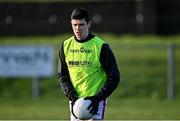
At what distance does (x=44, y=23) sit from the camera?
34.5 meters

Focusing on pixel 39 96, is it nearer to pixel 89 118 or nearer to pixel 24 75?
pixel 24 75

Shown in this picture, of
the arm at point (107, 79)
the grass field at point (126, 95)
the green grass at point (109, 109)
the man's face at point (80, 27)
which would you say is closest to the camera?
the man's face at point (80, 27)

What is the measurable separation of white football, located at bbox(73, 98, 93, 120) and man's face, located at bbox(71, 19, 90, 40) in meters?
0.72

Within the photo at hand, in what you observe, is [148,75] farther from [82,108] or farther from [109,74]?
[82,108]

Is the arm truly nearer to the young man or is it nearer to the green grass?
the young man

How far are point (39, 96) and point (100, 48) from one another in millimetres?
12373

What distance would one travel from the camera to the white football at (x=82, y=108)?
8148mm

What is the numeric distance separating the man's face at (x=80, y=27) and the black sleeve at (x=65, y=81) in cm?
38

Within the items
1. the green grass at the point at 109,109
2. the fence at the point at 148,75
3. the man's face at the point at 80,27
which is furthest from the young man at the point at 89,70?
the fence at the point at 148,75

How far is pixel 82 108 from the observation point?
26.7 feet

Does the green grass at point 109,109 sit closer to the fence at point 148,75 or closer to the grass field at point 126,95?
the grass field at point 126,95

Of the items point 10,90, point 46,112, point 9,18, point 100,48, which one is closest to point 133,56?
point 10,90

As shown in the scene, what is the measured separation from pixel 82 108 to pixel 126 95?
1213 centimetres

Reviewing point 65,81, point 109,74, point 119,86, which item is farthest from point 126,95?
point 109,74
